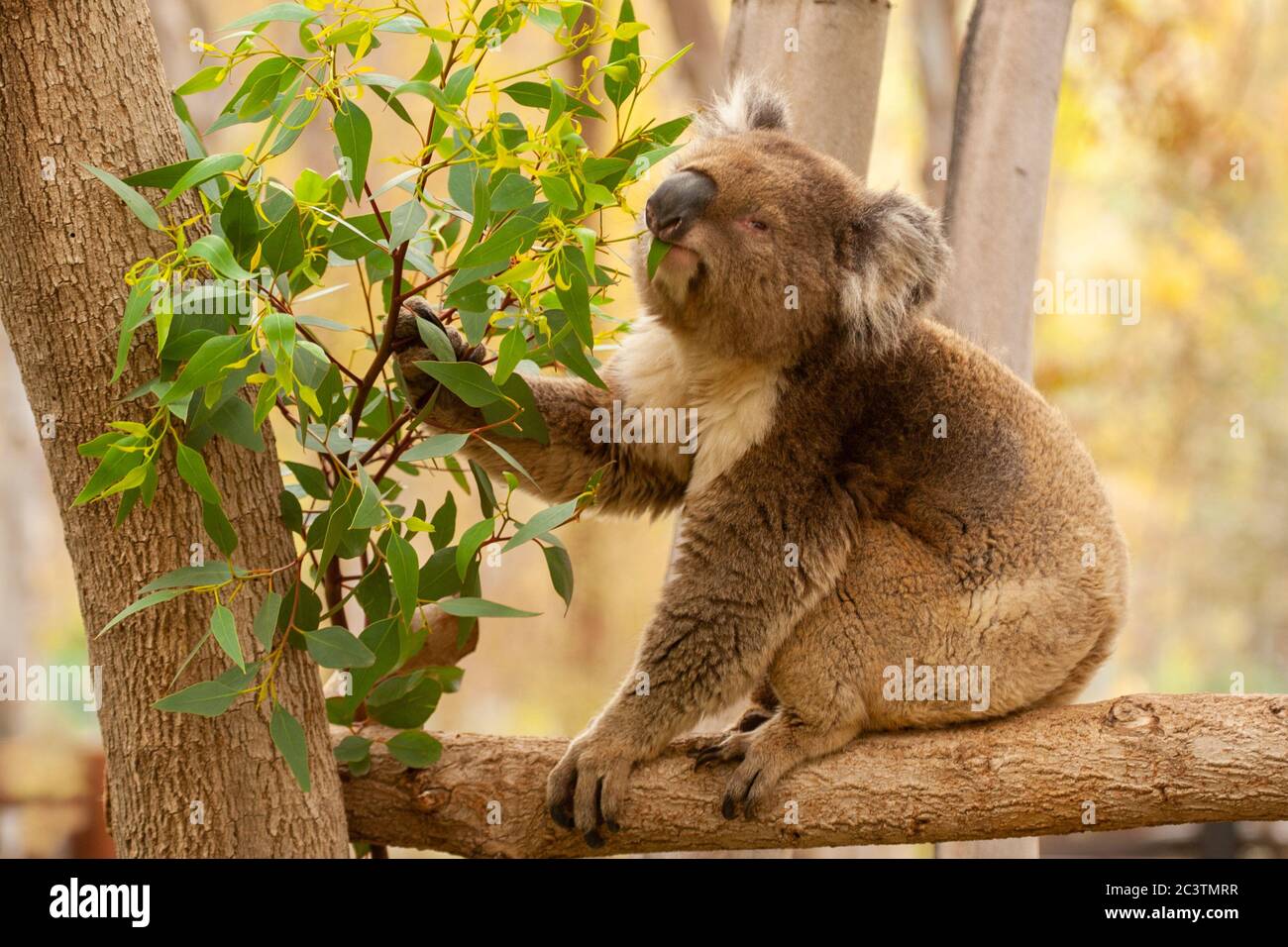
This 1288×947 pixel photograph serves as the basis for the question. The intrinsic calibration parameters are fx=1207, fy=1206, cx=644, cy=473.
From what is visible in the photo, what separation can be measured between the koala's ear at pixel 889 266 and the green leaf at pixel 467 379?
0.99 metres

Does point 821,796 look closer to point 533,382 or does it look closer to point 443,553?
point 443,553

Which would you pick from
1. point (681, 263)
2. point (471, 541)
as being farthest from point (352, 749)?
point (681, 263)

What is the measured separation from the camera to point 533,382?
334 centimetres

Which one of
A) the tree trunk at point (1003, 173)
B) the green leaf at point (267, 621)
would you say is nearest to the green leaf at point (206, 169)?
the green leaf at point (267, 621)

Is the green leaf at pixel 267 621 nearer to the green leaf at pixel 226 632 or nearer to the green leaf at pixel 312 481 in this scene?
the green leaf at pixel 226 632

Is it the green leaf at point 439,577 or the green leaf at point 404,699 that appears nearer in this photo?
the green leaf at point 439,577

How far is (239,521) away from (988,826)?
5.84 feet

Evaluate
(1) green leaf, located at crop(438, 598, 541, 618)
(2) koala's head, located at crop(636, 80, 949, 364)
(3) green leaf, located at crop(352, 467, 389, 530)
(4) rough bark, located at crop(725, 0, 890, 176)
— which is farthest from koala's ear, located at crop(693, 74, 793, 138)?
(3) green leaf, located at crop(352, 467, 389, 530)

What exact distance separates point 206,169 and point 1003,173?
282 centimetres

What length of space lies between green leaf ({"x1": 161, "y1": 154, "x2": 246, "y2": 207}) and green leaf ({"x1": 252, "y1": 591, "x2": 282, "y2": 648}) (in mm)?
793

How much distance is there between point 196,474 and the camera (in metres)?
2.29

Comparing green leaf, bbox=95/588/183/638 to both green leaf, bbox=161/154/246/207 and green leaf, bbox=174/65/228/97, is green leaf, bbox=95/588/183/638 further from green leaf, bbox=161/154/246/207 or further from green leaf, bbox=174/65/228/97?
green leaf, bbox=174/65/228/97

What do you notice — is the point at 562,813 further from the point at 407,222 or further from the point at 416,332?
the point at 407,222

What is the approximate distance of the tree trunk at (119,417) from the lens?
2.39m
